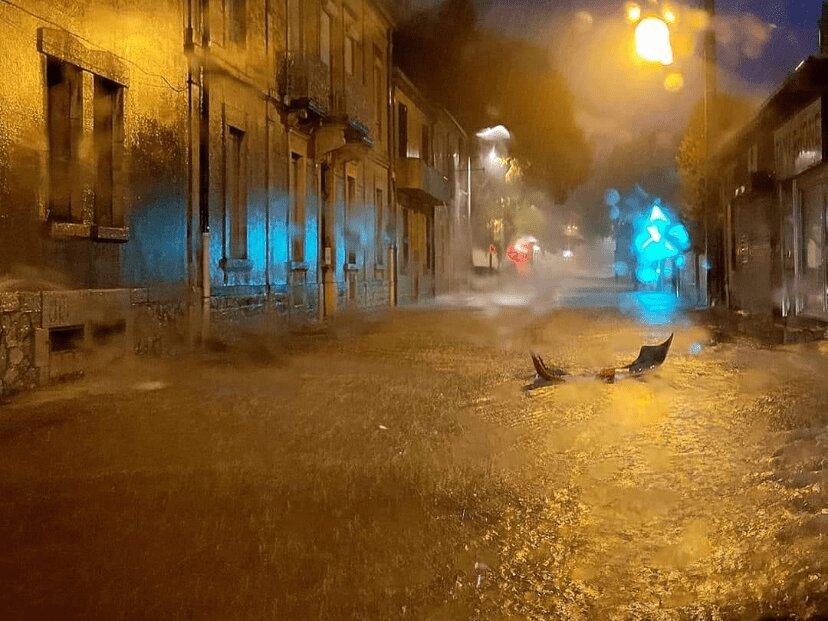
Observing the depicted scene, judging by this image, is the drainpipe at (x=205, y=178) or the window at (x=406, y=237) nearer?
the drainpipe at (x=205, y=178)

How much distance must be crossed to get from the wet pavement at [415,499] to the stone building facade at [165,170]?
1.27 m

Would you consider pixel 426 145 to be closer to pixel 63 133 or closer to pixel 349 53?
pixel 349 53

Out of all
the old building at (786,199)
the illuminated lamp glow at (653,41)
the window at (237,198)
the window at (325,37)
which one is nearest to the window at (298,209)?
the window at (325,37)

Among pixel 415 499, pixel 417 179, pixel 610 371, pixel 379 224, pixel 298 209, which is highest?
pixel 417 179

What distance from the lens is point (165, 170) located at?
1206cm

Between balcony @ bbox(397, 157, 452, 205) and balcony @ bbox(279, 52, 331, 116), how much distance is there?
1003cm

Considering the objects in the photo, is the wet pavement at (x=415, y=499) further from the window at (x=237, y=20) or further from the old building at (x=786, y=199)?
the window at (x=237, y=20)

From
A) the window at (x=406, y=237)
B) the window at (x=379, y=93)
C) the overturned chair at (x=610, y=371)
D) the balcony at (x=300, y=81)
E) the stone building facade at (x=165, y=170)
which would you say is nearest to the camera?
the stone building facade at (x=165, y=170)

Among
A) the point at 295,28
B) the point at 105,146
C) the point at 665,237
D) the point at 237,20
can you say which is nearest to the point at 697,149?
the point at 665,237

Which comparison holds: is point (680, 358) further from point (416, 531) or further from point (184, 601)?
point (184, 601)

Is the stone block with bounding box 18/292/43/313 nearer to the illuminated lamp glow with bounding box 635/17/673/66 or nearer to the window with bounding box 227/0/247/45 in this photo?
the window with bounding box 227/0/247/45

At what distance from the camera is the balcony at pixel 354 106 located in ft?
65.7

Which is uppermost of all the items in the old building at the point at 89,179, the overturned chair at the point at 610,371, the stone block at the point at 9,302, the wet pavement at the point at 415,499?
the old building at the point at 89,179

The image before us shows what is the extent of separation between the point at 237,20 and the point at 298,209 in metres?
4.55
